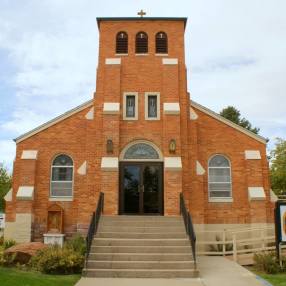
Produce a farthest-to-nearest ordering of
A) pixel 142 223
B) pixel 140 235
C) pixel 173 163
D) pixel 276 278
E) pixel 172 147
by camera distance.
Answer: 1. pixel 172 147
2. pixel 173 163
3. pixel 142 223
4. pixel 140 235
5. pixel 276 278

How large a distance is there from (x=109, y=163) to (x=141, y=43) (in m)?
6.31

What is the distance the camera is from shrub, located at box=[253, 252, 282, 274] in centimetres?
1378

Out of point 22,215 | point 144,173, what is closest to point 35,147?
point 22,215

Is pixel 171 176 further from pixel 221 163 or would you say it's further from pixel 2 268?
pixel 2 268

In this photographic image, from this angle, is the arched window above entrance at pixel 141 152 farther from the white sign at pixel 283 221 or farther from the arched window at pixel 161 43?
the white sign at pixel 283 221

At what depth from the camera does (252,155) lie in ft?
65.9

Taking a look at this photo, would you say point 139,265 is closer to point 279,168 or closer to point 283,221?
point 283,221

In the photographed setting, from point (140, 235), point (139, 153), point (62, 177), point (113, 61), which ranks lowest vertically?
point (140, 235)

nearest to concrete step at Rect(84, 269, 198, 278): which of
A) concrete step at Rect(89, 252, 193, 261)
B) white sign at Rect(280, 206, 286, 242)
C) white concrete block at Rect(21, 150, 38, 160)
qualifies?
concrete step at Rect(89, 252, 193, 261)

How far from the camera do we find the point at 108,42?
20.3m

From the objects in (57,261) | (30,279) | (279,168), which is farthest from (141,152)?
(279,168)

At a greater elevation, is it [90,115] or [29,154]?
[90,115]

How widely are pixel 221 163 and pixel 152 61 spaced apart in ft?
19.6

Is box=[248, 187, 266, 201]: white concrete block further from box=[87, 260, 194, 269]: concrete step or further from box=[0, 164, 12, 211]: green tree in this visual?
box=[0, 164, 12, 211]: green tree
